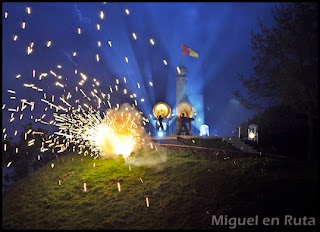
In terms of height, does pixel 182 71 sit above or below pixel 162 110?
above

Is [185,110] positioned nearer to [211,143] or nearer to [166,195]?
[211,143]

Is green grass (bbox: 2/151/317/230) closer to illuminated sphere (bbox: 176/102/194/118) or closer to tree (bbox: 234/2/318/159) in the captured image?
tree (bbox: 234/2/318/159)

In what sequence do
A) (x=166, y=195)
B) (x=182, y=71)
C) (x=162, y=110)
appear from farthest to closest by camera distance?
(x=182, y=71) → (x=162, y=110) → (x=166, y=195)

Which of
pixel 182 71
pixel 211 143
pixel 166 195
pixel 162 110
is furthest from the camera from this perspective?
pixel 182 71

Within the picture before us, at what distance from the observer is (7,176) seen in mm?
29984

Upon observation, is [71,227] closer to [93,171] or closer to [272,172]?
[93,171]

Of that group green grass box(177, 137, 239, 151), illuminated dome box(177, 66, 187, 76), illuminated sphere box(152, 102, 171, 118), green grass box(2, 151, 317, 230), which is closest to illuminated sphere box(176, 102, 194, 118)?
illuminated sphere box(152, 102, 171, 118)

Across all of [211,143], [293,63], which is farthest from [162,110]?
[293,63]

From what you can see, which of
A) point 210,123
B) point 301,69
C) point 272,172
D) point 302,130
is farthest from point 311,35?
point 210,123

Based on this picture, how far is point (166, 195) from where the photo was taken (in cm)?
1083

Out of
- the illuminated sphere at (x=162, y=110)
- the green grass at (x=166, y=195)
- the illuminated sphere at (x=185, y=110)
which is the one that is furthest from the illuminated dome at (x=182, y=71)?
the green grass at (x=166, y=195)

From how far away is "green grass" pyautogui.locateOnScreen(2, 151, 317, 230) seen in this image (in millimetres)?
8758

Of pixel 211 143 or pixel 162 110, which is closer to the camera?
pixel 211 143

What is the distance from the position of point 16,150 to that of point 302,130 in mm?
33402
